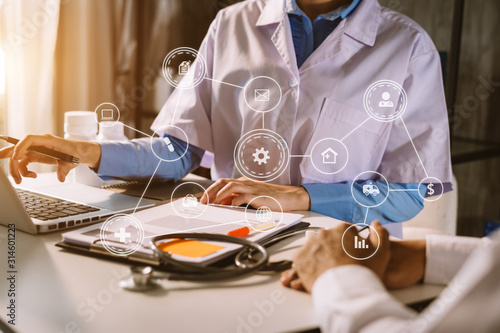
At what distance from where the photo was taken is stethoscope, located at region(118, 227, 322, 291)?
0.61m

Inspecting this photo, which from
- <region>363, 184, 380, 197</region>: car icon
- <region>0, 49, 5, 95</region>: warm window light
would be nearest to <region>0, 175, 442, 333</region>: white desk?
<region>363, 184, 380, 197</region>: car icon

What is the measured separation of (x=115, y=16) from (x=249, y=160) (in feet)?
2.91

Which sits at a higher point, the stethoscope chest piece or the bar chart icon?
the bar chart icon

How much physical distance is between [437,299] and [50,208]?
2.15 ft

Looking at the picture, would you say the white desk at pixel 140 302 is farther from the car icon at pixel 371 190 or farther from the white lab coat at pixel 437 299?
the car icon at pixel 371 190

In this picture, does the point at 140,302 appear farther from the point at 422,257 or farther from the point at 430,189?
the point at 430,189

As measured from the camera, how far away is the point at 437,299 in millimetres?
503

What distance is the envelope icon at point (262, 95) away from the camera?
1147mm

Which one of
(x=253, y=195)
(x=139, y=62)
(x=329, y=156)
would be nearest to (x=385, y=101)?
(x=329, y=156)

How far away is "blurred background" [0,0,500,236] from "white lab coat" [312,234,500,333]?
4.31 ft

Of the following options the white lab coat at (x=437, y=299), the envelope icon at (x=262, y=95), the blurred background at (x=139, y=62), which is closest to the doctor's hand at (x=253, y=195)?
the envelope icon at (x=262, y=95)

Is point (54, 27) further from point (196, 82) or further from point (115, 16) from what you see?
point (196, 82)

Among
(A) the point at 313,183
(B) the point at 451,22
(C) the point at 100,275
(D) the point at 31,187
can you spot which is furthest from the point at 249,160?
(B) the point at 451,22

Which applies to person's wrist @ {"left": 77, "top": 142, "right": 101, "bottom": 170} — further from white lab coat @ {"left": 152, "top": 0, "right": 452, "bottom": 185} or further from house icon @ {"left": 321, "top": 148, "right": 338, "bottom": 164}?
house icon @ {"left": 321, "top": 148, "right": 338, "bottom": 164}
